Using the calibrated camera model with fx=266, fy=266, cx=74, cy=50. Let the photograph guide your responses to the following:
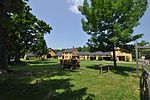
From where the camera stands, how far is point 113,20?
111 ft

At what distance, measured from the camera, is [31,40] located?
196 feet

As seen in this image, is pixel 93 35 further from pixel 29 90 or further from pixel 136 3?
pixel 29 90

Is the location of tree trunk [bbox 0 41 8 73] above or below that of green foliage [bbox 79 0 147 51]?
below

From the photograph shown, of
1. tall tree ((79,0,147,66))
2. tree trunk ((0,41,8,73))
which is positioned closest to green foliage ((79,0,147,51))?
tall tree ((79,0,147,66))

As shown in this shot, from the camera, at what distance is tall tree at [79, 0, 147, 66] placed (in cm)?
3268

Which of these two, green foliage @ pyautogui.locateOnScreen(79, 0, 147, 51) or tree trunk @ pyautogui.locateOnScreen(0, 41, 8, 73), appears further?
green foliage @ pyautogui.locateOnScreen(79, 0, 147, 51)

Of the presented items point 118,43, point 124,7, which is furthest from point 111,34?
point 124,7

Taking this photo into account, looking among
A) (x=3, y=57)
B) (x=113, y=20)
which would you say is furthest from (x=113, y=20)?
(x=3, y=57)

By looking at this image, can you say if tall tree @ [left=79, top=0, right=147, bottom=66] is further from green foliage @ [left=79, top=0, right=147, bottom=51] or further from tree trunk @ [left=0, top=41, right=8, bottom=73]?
tree trunk @ [left=0, top=41, right=8, bottom=73]

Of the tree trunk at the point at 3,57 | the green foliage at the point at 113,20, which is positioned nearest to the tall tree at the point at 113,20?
the green foliage at the point at 113,20

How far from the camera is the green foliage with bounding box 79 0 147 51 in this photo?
32656 mm

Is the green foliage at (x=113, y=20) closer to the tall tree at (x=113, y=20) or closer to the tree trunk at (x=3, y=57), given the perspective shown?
the tall tree at (x=113, y=20)

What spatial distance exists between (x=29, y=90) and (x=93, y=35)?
21315 mm

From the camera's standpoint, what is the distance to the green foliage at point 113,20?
32.7m
